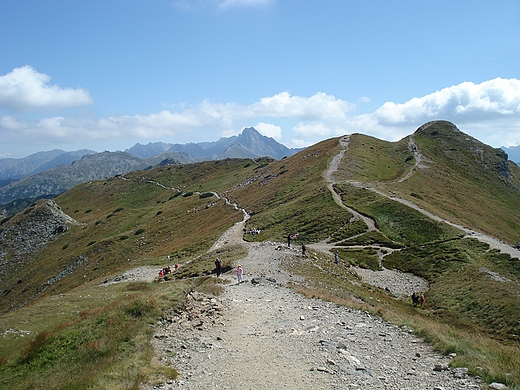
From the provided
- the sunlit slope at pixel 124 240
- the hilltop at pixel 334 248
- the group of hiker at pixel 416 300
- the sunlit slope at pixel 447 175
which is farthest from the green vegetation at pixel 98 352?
the sunlit slope at pixel 447 175

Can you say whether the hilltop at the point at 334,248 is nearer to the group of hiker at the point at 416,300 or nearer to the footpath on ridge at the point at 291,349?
the footpath on ridge at the point at 291,349

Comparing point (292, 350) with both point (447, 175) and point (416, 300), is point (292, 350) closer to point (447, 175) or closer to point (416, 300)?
point (416, 300)

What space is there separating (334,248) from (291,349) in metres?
37.4

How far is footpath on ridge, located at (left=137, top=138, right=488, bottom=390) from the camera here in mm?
13141

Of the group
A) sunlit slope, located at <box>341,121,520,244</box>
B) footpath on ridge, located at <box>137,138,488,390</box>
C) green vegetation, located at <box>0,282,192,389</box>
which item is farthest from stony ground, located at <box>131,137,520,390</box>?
sunlit slope, located at <box>341,121,520,244</box>

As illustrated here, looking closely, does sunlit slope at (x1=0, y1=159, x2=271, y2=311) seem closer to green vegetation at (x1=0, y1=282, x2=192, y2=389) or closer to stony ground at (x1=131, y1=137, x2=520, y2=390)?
green vegetation at (x1=0, y1=282, x2=192, y2=389)

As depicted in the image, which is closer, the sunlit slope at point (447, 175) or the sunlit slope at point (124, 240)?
the sunlit slope at point (124, 240)

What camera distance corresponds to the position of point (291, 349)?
1628 cm

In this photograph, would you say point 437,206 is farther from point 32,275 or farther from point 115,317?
point 32,275

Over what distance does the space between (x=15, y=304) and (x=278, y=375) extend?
89.1 meters

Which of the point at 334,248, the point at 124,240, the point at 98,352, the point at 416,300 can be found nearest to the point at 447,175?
the point at 334,248

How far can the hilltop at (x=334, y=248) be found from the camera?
67.0 feet

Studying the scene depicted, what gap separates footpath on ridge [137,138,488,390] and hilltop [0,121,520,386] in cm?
84

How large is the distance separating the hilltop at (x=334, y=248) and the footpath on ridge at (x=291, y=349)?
0.84m
